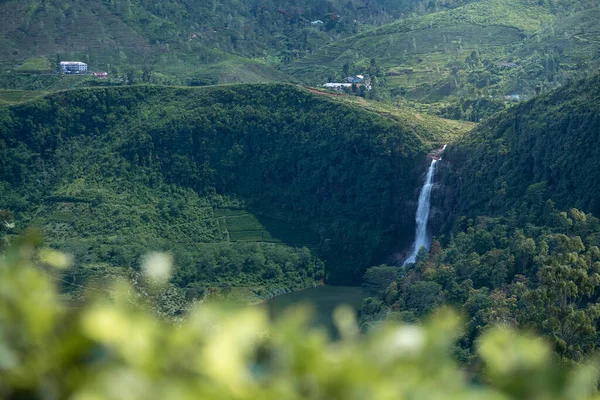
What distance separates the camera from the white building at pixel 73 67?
5962 centimetres

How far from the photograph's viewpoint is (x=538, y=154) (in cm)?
3192

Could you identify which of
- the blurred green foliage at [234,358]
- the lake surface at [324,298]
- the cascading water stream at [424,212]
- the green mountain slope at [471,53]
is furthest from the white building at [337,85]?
the blurred green foliage at [234,358]

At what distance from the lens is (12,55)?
62281mm

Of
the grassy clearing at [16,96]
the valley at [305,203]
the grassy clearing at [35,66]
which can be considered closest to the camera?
the valley at [305,203]

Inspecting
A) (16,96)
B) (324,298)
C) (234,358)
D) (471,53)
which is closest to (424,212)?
(324,298)

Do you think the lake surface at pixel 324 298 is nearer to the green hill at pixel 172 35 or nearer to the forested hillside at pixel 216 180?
the forested hillside at pixel 216 180

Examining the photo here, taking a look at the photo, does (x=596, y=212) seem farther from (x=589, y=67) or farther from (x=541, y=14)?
(x=541, y=14)

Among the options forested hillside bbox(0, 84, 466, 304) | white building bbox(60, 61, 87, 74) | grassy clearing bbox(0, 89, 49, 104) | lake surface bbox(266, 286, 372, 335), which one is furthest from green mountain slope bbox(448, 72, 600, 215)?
white building bbox(60, 61, 87, 74)

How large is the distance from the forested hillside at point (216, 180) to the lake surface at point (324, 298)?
0.74 m

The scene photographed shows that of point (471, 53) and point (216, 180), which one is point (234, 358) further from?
point (471, 53)

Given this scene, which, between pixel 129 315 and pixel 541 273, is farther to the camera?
pixel 541 273

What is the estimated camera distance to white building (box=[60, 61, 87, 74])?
59625 millimetres

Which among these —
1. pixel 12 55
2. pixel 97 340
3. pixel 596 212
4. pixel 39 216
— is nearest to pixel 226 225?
pixel 39 216

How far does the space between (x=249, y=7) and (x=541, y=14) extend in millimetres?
30258
